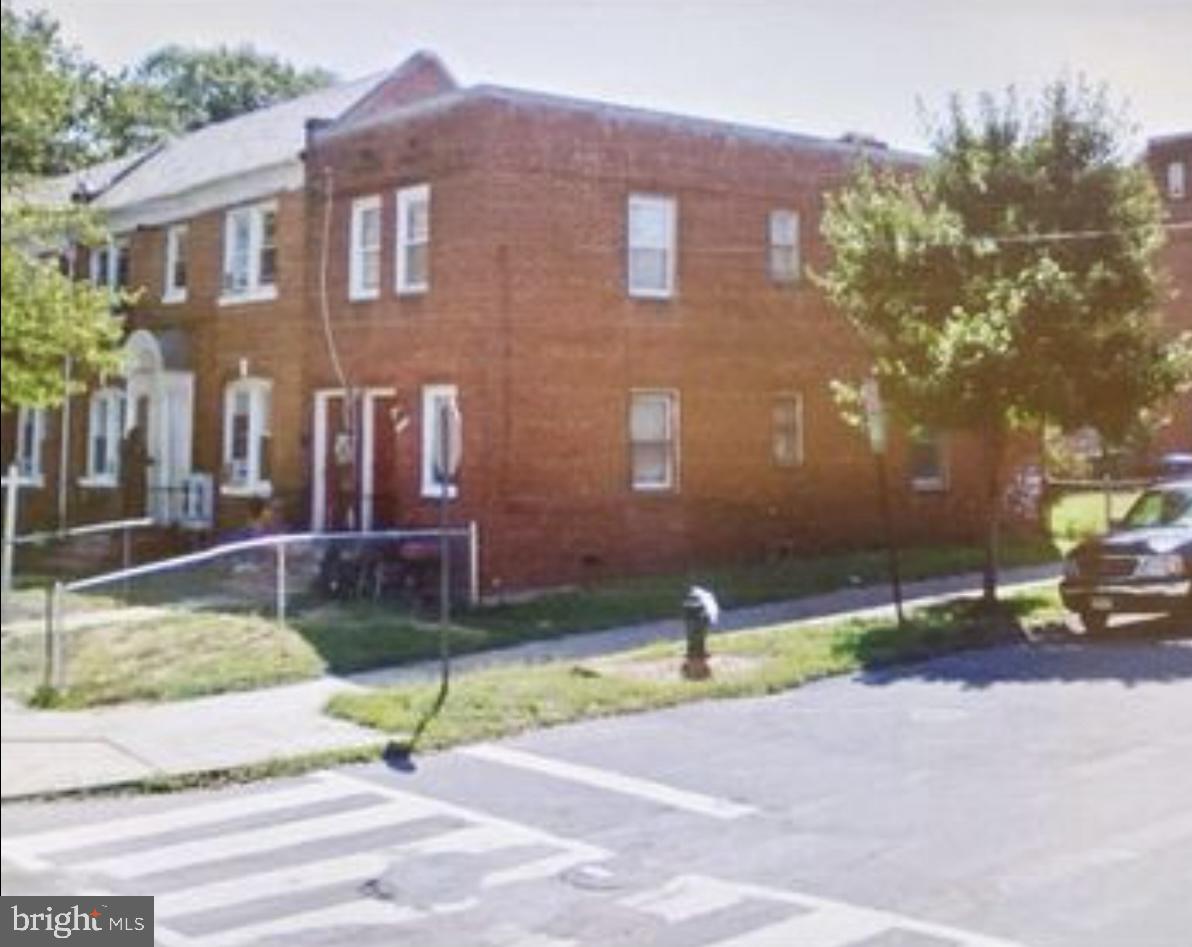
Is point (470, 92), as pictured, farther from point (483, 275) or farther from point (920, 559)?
point (920, 559)

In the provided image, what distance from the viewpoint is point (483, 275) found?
1895 cm

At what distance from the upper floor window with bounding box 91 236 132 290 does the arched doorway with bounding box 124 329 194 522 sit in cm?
36

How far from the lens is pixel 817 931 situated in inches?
263

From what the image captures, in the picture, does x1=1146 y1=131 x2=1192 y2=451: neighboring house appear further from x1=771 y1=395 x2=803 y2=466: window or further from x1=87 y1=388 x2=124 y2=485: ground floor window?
x1=87 y1=388 x2=124 y2=485: ground floor window

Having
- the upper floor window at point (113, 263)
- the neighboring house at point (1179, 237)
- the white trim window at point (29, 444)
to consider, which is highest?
the neighboring house at point (1179, 237)

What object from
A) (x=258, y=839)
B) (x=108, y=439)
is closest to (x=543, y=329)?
(x=258, y=839)

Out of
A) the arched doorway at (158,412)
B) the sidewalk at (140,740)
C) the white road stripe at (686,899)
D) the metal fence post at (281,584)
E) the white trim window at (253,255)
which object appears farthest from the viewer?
the white trim window at (253,255)

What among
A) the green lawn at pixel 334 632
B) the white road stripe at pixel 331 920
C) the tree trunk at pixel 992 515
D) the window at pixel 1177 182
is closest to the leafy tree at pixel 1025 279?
the tree trunk at pixel 992 515

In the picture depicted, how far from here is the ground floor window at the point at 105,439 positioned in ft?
12.3

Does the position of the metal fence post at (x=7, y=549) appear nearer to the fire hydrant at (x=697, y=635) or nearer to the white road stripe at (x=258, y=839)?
the white road stripe at (x=258, y=839)

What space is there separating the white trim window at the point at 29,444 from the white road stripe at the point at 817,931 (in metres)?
4.77

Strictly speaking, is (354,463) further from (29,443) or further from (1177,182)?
(1177,182)

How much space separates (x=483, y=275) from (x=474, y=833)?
1127cm

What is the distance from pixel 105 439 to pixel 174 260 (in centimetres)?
241
